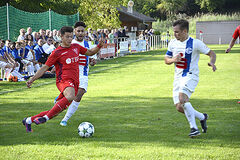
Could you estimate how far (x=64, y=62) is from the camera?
718 cm

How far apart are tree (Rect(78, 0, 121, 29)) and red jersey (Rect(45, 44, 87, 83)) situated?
3367cm

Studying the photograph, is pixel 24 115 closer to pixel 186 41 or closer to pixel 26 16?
pixel 186 41

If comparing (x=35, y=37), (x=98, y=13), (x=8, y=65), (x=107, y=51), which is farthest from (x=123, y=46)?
(x=8, y=65)

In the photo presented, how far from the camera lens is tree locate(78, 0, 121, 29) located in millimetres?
40812

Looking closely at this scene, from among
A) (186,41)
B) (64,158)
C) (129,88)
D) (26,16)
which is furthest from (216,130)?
(26,16)

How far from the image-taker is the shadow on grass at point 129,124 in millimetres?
6793

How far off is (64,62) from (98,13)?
116 ft

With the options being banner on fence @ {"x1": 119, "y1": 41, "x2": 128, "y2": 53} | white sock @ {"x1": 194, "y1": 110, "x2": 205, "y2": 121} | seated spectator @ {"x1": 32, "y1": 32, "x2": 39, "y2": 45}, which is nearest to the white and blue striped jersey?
white sock @ {"x1": 194, "y1": 110, "x2": 205, "y2": 121}

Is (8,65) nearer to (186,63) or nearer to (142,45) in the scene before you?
(186,63)

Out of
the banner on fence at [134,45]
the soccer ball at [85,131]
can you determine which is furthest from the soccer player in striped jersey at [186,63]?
the banner on fence at [134,45]

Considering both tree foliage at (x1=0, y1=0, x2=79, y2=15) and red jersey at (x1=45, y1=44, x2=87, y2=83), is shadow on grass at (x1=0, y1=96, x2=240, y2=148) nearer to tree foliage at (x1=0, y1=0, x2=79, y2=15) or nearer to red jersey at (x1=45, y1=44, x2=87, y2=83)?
red jersey at (x1=45, y1=44, x2=87, y2=83)

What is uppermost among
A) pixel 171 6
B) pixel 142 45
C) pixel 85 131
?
pixel 171 6

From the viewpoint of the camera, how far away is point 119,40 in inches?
1252

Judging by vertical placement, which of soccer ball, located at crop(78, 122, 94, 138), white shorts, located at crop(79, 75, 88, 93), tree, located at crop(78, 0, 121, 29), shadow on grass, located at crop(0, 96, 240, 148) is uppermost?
tree, located at crop(78, 0, 121, 29)
